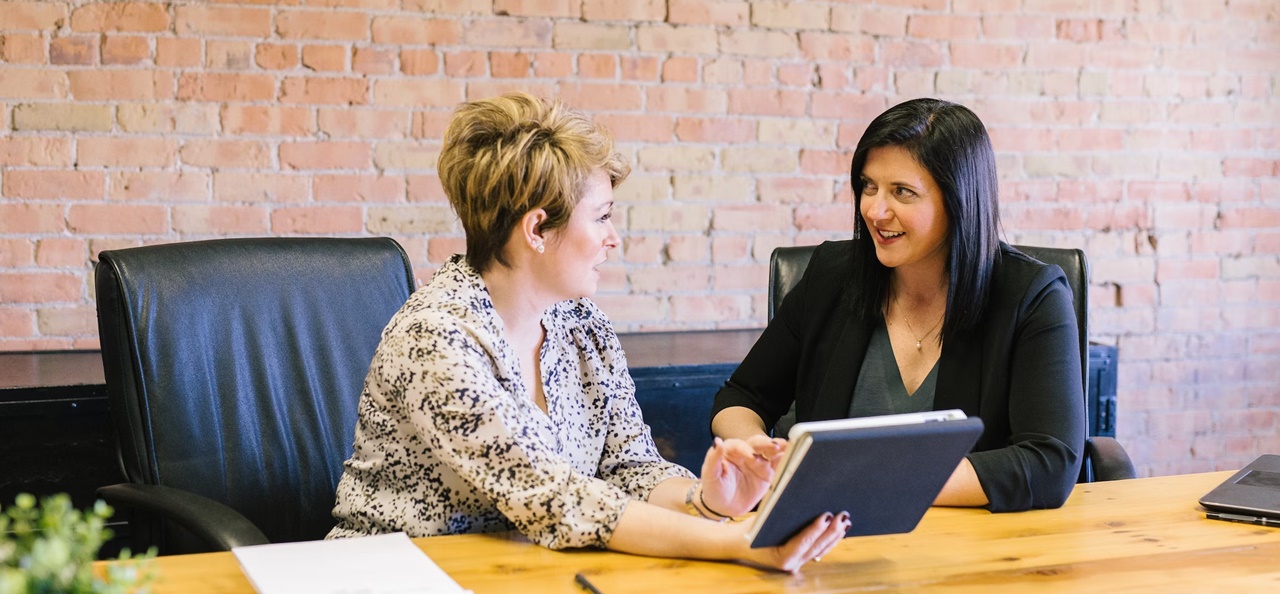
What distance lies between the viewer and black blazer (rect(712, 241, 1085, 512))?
162 centimetres

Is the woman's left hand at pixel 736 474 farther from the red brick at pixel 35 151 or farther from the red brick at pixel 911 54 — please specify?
the red brick at pixel 911 54

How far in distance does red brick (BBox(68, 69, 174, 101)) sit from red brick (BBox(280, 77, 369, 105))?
0.81ft

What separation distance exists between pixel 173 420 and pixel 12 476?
2.11 feet

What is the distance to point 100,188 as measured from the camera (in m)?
2.56

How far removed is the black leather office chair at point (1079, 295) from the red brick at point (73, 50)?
4.95ft

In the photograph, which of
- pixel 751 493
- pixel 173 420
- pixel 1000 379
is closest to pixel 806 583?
pixel 751 493

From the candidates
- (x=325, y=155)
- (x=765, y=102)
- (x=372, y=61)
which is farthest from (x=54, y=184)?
(x=765, y=102)

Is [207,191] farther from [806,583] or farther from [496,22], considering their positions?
[806,583]

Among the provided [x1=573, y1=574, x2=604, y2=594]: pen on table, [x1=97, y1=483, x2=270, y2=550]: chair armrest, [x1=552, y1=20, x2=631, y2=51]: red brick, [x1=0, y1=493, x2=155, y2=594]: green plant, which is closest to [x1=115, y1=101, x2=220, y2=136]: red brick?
[x1=552, y1=20, x2=631, y2=51]: red brick

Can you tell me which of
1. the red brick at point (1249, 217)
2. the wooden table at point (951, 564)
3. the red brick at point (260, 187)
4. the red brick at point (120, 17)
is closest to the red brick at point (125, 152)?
the red brick at point (260, 187)

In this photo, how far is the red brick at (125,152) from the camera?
2543 mm

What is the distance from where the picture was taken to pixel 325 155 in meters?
2.70

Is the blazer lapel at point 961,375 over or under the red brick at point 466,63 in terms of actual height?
under

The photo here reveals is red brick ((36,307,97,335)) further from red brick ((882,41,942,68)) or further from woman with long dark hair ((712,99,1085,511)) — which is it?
red brick ((882,41,942,68))
